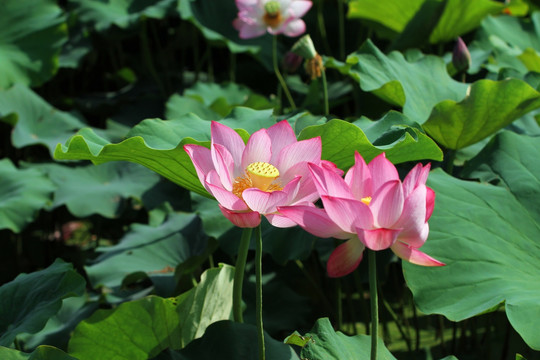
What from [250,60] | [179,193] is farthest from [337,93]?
[250,60]

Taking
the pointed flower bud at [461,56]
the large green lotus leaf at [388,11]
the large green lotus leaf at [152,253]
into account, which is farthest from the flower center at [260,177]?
the large green lotus leaf at [388,11]

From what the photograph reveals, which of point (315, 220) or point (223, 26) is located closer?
point (315, 220)

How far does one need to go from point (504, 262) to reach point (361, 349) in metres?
0.29

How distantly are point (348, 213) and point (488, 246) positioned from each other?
52cm

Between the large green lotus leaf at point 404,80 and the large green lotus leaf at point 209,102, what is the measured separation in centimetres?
52

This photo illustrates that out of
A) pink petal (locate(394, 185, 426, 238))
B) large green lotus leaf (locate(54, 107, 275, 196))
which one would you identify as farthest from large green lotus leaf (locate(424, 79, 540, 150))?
pink petal (locate(394, 185, 426, 238))

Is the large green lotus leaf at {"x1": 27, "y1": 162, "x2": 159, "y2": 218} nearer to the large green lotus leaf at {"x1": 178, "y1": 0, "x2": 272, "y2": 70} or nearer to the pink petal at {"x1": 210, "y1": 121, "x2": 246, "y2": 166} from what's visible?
the large green lotus leaf at {"x1": 178, "y1": 0, "x2": 272, "y2": 70}

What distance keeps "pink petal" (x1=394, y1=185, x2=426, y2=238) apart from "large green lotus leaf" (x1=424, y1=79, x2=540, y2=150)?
2.25ft

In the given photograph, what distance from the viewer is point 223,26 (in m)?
2.66

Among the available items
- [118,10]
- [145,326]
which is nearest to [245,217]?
[145,326]

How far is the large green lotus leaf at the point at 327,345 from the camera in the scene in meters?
0.86

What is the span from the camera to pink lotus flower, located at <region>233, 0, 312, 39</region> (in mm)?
1965

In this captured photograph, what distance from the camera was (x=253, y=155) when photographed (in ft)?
2.94

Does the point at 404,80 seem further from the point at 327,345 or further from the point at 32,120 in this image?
the point at 32,120
